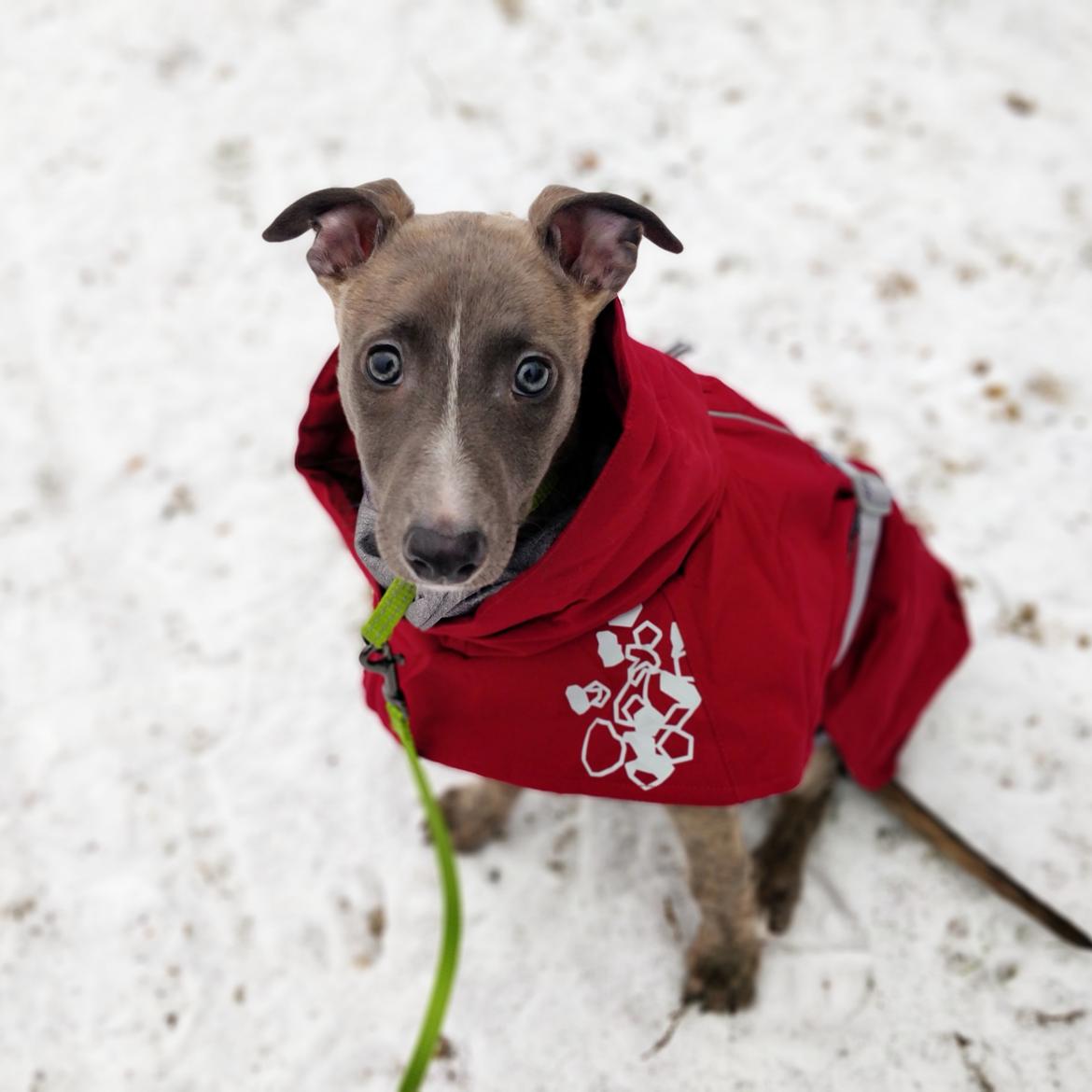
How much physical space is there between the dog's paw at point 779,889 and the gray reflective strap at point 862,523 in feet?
3.03

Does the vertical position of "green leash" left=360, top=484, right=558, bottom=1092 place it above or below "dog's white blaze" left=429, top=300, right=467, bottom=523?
below

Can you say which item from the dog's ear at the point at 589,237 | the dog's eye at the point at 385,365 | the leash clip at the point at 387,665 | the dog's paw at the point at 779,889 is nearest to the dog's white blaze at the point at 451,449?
the dog's eye at the point at 385,365

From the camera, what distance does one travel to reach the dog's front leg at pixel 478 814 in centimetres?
374

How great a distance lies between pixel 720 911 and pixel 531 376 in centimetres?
206

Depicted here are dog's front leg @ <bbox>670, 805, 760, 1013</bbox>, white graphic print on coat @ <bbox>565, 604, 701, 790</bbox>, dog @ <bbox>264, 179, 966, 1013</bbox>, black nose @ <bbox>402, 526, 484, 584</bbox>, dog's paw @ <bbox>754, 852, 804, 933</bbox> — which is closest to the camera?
black nose @ <bbox>402, 526, 484, 584</bbox>

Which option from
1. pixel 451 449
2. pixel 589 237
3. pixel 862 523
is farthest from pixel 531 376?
pixel 862 523

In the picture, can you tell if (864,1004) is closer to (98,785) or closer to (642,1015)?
(642,1015)

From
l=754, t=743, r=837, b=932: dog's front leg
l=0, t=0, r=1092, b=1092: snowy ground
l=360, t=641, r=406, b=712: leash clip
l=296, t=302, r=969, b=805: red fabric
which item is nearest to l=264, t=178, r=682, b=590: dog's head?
l=296, t=302, r=969, b=805: red fabric

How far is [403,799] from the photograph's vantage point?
152 inches

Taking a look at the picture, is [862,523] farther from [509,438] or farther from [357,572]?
[357,572]

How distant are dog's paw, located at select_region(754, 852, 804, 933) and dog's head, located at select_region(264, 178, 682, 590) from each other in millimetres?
1979

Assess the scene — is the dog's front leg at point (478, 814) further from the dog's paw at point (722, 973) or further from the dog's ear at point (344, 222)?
the dog's ear at point (344, 222)

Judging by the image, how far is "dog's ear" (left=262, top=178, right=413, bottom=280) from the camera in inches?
93.0

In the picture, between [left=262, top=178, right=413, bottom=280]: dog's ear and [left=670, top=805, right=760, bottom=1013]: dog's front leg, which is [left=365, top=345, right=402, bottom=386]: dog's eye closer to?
[left=262, top=178, right=413, bottom=280]: dog's ear
